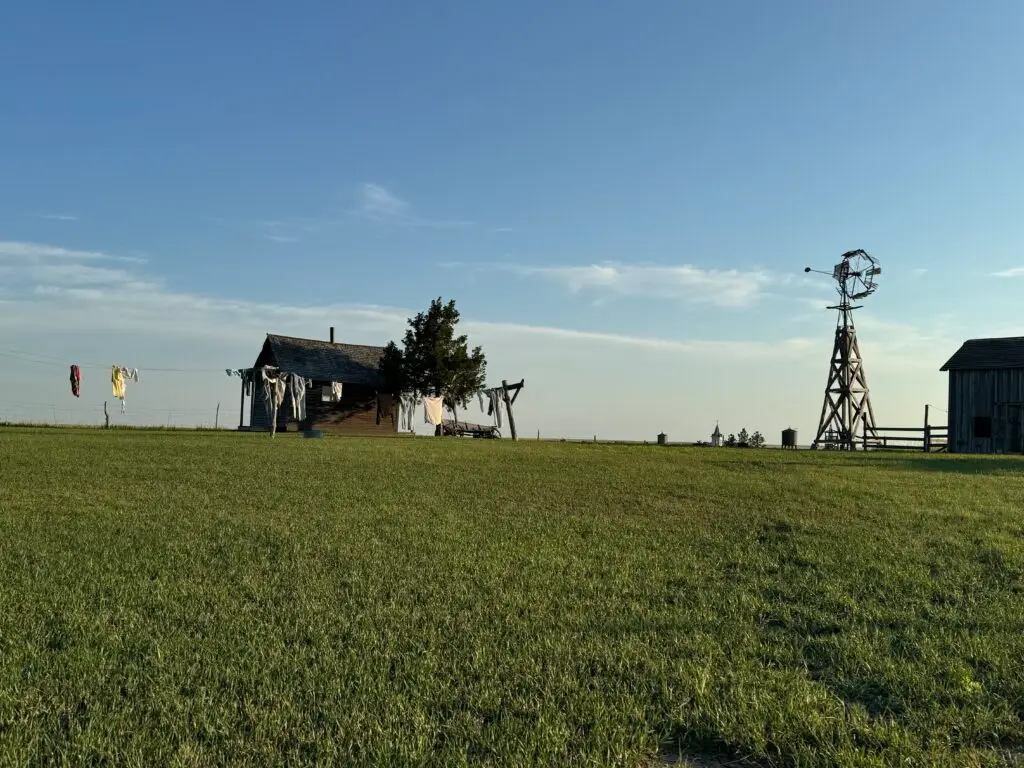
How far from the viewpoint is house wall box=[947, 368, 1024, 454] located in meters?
36.6

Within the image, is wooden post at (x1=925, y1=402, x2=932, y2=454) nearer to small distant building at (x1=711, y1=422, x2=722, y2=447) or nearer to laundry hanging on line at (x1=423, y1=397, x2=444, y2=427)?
small distant building at (x1=711, y1=422, x2=722, y2=447)

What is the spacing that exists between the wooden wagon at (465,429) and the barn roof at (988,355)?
25.2 meters

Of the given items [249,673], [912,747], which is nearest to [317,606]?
[249,673]

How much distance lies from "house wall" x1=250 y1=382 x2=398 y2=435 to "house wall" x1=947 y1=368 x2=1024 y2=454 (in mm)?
33279

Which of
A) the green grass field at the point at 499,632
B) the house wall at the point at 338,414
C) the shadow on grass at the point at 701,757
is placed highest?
the house wall at the point at 338,414

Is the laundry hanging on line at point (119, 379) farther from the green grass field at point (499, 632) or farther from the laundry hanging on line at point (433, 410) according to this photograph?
the green grass field at point (499, 632)

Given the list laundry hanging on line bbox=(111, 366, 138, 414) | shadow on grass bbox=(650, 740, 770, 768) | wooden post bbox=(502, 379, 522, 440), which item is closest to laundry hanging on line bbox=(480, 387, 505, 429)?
wooden post bbox=(502, 379, 522, 440)

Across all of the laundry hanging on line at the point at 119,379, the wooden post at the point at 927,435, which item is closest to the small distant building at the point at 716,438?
the wooden post at the point at 927,435

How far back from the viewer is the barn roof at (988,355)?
3758cm

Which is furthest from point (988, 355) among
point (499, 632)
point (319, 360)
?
point (499, 632)

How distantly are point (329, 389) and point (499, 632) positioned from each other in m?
39.8

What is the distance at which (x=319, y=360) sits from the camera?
47719mm

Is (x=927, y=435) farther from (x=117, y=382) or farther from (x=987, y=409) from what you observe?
(x=117, y=382)

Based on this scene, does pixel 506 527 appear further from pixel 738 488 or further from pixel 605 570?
pixel 738 488
